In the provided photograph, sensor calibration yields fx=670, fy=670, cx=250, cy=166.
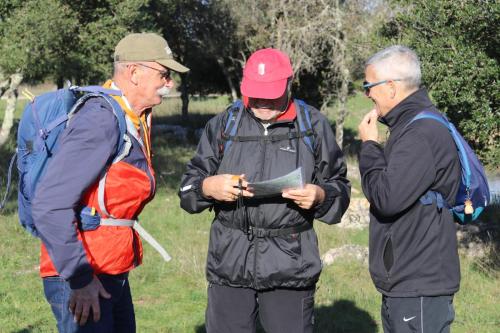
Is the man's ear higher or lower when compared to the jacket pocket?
higher

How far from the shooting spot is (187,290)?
25.1ft

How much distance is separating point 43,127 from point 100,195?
0.43 m

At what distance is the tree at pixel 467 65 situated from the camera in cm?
785

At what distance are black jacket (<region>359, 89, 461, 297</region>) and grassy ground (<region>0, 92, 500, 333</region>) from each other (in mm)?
2809

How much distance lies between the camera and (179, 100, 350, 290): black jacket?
151 inches

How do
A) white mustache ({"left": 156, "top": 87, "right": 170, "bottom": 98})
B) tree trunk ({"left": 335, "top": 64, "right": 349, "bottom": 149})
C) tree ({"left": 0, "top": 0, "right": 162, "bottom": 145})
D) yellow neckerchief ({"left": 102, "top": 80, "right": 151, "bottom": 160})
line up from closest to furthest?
yellow neckerchief ({"left": 102, "top": 80, "right": 151, "bottom": 160}), white mustache ({"left": 156, "top": 87, "right": 170, "bottom": 98}), tree ({"left": 0, "top": 0, "right": 162, "bottom": 145}), tree trunk ({"left": 335, "top": 64, "right": 349, "bottom": 149})

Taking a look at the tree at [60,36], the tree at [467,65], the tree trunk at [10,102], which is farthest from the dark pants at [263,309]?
the tree trunk at [10,102]

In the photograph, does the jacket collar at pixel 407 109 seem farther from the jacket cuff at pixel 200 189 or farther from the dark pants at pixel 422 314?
the jacket cuff at pixel 200 189

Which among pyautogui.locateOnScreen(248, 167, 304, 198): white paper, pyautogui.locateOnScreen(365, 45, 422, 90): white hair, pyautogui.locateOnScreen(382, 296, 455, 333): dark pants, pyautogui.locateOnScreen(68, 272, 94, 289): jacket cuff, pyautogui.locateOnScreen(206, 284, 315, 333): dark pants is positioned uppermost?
pyautogui.locateOnScreen(365, 45, 422, 90): white hair

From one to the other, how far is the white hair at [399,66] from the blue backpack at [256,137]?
0.52m

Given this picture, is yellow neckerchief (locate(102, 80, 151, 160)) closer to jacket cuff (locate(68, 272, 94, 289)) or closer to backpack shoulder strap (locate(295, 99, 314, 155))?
jacket cuff (locate(68, 272, 94, 289))

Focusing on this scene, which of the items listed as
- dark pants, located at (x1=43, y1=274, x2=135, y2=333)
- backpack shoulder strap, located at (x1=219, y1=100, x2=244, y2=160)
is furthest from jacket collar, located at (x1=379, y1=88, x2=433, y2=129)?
dark pants, located at (x1=43, y1=274, x2=135, y2=333)

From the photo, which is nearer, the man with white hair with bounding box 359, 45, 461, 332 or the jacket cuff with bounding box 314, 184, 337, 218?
the man with white hair with bounding box 359, 45, 461, 332

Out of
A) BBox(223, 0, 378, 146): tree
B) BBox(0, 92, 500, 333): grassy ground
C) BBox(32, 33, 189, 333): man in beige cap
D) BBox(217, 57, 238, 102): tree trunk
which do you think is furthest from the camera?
BBox(217, 57, 238, 102): tree trunk
